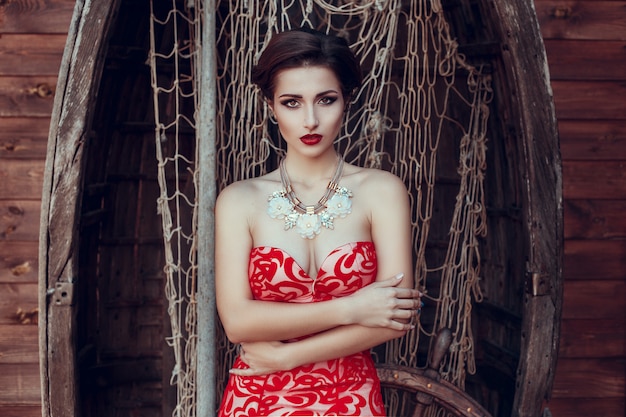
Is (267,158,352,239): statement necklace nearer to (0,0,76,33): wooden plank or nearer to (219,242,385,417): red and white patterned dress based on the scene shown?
(219,242,385,417): red and white patterned dress

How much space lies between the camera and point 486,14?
240 cm

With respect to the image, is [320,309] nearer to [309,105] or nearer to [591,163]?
[309,105]

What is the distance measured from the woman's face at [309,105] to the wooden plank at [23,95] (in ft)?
4.78

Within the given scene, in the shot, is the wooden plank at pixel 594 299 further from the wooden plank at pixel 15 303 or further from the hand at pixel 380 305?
the wooden plank at pixel 15 303

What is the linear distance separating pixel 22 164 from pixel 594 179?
2.40 metres

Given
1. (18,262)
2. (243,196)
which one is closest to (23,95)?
(18,262)

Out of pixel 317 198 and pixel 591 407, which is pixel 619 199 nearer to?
pixel 591 407

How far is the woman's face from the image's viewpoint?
6.34ft

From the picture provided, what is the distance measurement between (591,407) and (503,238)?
1.01m

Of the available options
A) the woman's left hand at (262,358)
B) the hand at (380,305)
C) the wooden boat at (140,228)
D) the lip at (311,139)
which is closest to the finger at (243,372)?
the woman's left hand at (262,358)

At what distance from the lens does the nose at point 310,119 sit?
6.29 ft

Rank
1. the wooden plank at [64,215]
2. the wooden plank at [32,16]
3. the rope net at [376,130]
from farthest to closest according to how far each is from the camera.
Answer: the wooden plank at [32,16] < the rope net at [376,130] < the wooden plank at [64,215]

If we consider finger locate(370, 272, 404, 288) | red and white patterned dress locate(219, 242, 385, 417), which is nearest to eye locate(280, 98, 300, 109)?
red and white patterned dress locate(219, 242, 385, 417)

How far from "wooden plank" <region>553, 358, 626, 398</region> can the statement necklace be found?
168cm
